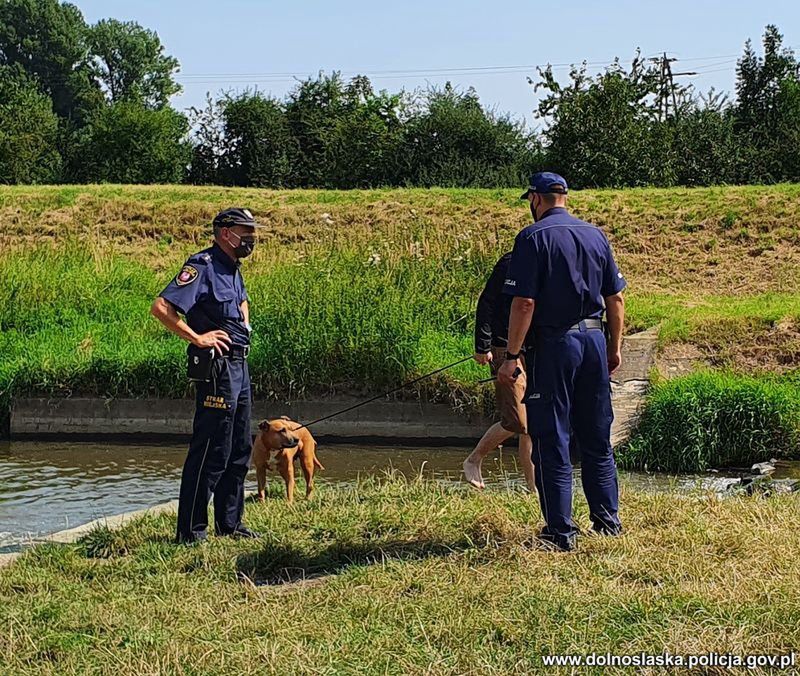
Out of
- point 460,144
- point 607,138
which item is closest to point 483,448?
point 607,138

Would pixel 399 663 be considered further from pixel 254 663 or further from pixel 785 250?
pixel 785 250

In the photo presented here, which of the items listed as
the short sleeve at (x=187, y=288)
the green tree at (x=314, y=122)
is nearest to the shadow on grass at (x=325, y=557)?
the short sleeve at (x=187, y=288)

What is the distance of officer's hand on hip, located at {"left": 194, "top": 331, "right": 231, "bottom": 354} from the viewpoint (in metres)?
6.17

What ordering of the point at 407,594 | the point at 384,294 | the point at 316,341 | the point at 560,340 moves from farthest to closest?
the point at 384,294
the point at 316,341
the point at 560,340
the point at 407,594

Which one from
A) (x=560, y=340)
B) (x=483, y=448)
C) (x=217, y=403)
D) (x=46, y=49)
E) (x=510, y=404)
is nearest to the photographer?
(x=560, y=340)

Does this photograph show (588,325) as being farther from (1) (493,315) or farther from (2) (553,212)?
(1) (493,315)

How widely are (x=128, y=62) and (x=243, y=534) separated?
3013 inches

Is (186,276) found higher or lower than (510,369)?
higher

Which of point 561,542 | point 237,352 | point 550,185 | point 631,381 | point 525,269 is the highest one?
point 550,185

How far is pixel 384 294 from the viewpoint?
1378 cm

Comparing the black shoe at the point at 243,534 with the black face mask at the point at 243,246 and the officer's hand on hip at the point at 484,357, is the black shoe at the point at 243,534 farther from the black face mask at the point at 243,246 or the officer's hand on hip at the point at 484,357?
the officer's hand on hip at the point at 484,357

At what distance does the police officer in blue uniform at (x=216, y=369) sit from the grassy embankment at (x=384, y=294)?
5517mm

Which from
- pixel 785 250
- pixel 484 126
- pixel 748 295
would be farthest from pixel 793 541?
pixel 484 126

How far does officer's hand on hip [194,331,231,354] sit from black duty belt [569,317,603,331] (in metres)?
2.03
